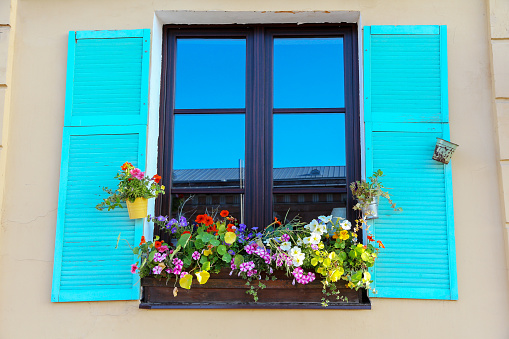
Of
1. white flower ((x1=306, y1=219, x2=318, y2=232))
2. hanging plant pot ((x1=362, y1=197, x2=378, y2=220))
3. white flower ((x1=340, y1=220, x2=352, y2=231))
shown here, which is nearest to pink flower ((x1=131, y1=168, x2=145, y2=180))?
white flower ((x1=306, y1=219, x2=318, y2=232))

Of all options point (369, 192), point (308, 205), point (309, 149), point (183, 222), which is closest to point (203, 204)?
point (183, 222)

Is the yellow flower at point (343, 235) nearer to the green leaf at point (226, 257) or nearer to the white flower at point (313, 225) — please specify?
the white flower at point (313, 225)

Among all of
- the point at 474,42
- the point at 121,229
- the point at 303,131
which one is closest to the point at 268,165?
the point at 303,131

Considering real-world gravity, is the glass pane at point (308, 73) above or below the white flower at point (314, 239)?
above

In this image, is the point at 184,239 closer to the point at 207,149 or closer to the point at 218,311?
the point at 218,311

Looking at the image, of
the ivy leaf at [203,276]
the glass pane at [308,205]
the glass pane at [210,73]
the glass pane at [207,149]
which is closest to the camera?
the ivy leaf at [203,276]

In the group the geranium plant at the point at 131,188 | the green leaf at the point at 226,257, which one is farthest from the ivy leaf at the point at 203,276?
the geranium plant at the point at 131,188

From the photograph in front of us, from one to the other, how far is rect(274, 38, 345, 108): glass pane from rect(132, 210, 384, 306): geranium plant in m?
0.83

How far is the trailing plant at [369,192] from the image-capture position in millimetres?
2877

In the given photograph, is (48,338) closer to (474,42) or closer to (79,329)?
(79,329)

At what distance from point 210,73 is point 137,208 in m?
1.05

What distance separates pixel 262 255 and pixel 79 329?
3.55ft

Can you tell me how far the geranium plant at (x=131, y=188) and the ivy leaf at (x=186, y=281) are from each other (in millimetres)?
478

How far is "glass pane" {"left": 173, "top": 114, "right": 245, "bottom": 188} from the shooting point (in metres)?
3.25
